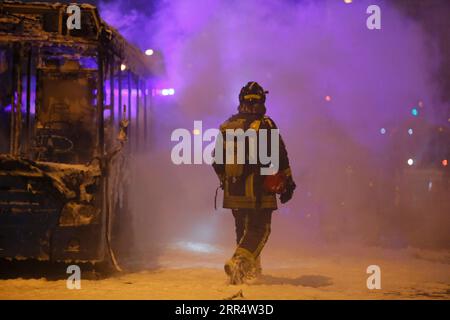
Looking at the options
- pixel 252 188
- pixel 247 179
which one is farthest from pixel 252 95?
pixel 252 188

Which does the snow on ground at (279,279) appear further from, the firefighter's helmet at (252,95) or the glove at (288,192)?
the firefighter's helmet at (252,95)

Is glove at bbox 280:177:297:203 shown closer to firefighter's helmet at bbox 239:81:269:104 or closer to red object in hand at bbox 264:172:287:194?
red object in hand at bbox 264:172:287:194

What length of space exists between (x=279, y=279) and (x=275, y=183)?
1.14 m

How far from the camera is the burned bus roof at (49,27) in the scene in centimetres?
727

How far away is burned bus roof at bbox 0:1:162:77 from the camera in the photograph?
23.9ft

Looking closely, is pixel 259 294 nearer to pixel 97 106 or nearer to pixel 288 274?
pixel 288 274

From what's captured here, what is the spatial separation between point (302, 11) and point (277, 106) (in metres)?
2.74

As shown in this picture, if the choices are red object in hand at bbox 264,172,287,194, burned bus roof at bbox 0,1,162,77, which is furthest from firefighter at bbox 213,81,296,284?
burned bus roof at bbox 0,1,162,77

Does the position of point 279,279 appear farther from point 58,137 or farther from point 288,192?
point 58,137

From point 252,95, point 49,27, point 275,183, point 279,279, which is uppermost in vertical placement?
point 49,27

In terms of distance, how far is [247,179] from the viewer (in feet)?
22.4

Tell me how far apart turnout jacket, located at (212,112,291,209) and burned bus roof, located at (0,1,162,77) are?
6.27 feet
